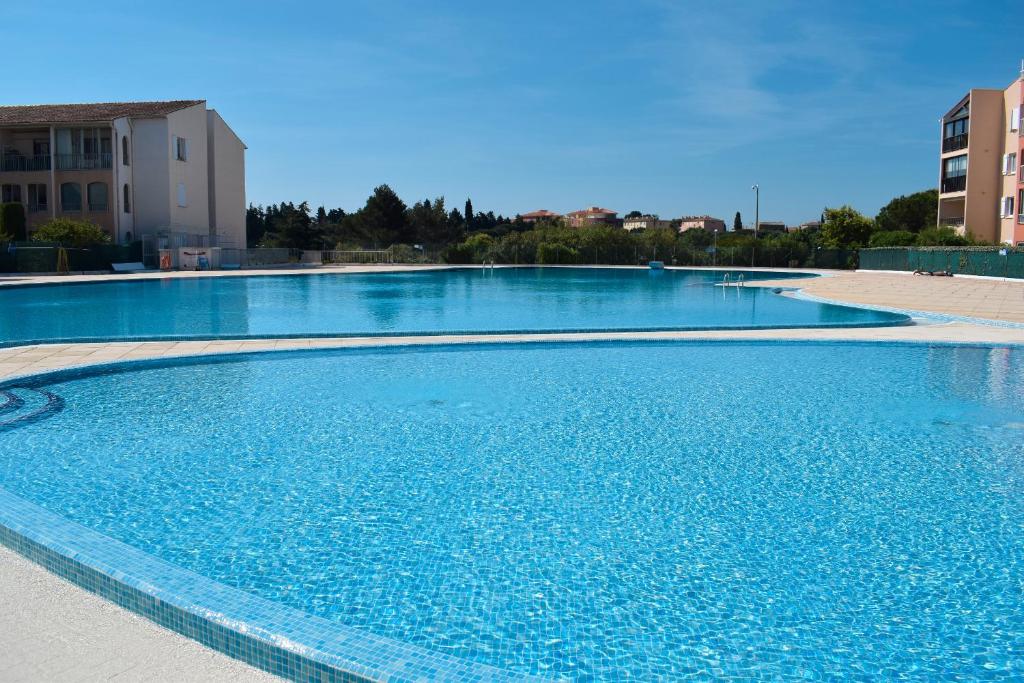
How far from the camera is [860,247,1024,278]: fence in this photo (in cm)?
→ 2594

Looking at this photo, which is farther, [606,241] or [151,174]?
[606,241]

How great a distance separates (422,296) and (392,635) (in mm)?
18861

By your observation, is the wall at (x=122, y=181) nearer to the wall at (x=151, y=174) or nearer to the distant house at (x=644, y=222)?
the wall at (x=151, y=174)

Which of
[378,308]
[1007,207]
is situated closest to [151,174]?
[378,308]

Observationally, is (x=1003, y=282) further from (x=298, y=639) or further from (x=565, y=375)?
(x=298, y=639)

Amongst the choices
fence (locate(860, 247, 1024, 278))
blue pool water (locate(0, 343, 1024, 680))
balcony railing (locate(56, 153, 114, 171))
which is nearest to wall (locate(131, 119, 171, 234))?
balcony railing (locate(56, 153, 114, 171))

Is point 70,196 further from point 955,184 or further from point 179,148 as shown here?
point 955,184

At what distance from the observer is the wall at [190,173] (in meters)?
33.2

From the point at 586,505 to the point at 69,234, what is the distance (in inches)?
1117

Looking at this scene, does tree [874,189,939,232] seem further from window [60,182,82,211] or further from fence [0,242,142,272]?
fence [0,242,142,272]

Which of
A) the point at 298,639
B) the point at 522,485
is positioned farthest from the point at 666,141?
the point at 298,639

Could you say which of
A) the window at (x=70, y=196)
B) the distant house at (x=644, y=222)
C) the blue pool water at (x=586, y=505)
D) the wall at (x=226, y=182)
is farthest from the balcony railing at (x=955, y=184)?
the distant house at (x=644, y=222)

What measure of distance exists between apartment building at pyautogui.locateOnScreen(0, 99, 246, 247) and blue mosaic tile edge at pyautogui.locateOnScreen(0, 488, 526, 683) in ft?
104

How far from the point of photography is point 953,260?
29109 mm
